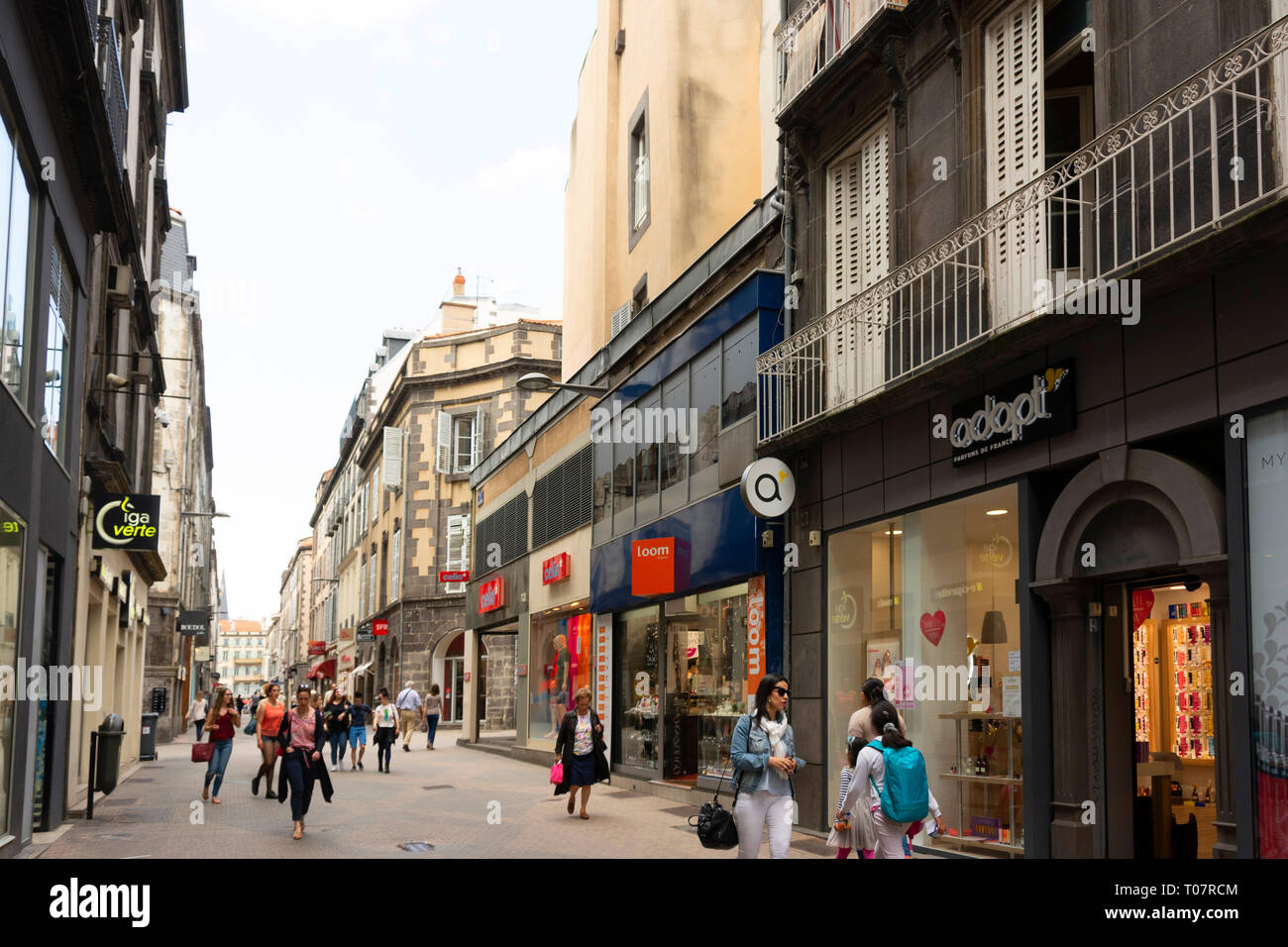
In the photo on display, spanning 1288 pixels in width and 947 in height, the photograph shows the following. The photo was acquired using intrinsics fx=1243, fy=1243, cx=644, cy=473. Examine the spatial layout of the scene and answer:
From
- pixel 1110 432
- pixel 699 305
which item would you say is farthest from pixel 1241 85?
pixel 699 305

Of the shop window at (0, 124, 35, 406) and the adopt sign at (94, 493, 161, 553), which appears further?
the adopt sign at (94, 493, 161, 553)

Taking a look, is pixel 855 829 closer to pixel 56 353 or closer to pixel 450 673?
pixel 56 353

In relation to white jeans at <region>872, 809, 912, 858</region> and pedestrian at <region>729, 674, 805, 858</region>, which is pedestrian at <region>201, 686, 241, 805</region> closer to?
pedestrian at <region>729, 674, 805, 858</region>

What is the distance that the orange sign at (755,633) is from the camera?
15555mm

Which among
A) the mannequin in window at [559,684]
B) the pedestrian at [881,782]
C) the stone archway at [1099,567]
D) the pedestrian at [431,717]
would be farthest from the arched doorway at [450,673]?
the pedestrian at [881,782]

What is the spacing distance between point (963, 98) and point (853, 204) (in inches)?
110

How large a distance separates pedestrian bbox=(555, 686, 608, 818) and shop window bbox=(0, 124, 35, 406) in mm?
7699

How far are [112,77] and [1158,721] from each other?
15.0m

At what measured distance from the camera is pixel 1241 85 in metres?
8.44

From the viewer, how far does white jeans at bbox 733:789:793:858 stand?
8.81 metres

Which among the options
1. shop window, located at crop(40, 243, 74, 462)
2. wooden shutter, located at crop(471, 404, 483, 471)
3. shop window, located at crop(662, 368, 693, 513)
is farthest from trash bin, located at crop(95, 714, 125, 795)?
wooden shutter, located at crop(471, 404, 483, 471)

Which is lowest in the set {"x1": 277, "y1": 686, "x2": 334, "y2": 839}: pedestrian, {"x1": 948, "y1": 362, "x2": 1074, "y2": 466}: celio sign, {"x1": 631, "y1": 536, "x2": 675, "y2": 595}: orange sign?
{"x1": 277, "y1": 686, "x2": 334, "y2": 839}: pedestrian

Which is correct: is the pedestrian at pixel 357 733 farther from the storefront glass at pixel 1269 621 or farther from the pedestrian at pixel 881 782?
the storefront glass at pixel 1269 621
